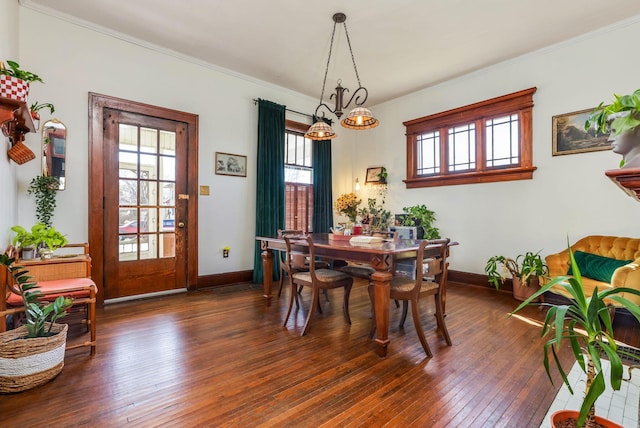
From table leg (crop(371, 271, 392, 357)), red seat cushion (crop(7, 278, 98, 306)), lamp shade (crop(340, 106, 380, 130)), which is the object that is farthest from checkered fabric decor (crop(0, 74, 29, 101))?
table leg (crop(371, 271, 392, 357))

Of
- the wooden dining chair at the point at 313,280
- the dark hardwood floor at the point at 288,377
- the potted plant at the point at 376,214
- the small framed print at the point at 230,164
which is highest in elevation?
the small framed print at the point at 230,164

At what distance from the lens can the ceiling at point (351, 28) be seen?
3.14 metres

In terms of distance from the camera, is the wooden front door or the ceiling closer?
the ceiling

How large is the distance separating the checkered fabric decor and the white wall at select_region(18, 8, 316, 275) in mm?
1461

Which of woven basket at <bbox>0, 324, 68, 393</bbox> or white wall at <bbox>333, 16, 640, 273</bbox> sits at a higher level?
white wall at <bbox>333, 16, 640, 273</bbox>

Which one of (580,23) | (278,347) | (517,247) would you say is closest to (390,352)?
(278,347)

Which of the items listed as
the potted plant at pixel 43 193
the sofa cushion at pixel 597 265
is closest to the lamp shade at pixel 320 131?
the potted plant at pixel 43 193

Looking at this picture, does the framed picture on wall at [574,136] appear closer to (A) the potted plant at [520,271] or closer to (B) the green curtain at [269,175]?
(A) the potted plant at [520,271]

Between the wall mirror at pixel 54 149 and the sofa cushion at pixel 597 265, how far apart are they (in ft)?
17.8

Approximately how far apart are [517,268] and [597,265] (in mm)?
920

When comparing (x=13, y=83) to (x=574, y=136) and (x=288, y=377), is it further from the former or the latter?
(x=574, y=136)

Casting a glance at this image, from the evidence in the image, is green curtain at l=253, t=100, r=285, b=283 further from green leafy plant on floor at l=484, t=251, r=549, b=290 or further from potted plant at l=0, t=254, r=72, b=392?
green leafy plant on floor at l=484, t=251, r=549, b=290

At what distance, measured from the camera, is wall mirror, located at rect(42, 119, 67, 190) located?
3223mm

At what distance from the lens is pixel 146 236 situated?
393 centimetres
